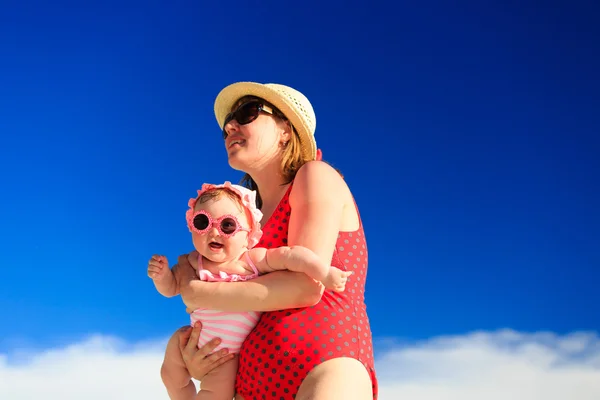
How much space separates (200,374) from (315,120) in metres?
2.40

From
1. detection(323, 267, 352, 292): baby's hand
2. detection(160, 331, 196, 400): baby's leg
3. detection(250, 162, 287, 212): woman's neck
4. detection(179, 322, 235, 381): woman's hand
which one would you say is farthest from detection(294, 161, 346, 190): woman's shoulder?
detection(160, 331, 196, 400): baby's leg

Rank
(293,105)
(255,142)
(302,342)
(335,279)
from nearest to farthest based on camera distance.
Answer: (335,279), (302,342), (255,142), (293,105)

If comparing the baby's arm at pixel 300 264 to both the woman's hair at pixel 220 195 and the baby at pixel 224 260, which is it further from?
the woman's hair at pixel 220 195

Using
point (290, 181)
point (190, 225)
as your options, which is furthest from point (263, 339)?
point (290, 181)

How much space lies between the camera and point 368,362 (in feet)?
14.7

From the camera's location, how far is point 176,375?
16.3 ft

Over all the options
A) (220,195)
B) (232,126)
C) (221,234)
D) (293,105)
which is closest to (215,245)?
(221,234)

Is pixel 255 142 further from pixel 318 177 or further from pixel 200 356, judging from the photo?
pixel 200 356

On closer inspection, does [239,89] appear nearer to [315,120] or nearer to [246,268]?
[315,120]

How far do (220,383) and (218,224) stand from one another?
110 centimetres

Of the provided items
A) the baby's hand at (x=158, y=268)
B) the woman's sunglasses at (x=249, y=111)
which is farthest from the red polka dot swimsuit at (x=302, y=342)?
the woman's sunglasses at (x=249, y=111)

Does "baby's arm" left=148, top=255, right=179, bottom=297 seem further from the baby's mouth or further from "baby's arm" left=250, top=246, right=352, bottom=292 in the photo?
"baby's arm" left=250, top=246, right=352, bottom=292

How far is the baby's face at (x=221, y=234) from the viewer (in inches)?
184

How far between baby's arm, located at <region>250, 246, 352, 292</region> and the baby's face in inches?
5.6
